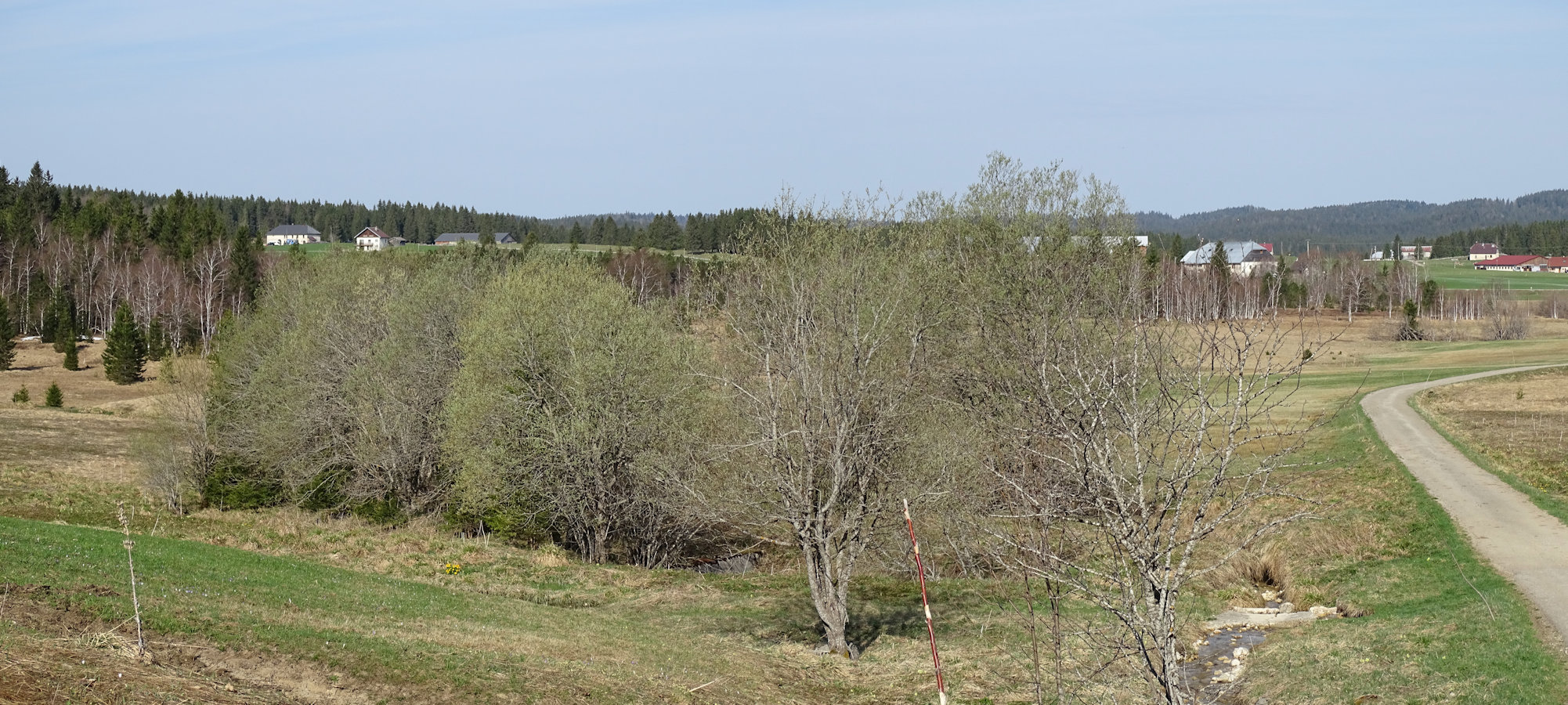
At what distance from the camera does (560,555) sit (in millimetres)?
31031

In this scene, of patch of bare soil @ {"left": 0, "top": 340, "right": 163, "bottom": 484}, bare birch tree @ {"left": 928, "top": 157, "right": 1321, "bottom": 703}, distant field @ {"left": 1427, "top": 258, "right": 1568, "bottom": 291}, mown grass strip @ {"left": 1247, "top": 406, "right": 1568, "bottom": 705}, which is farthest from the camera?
distant field @ {"left": 1427, "top": 258, "right": 1568, "bottom": 291}

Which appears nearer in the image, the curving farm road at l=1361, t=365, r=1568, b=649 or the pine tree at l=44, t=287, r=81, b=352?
the curving farm road at l=1361, t=365, r=1568, b=649

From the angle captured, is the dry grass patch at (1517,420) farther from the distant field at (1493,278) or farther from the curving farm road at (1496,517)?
the distant field at (1493,278)

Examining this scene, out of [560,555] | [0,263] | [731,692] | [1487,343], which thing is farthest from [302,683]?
[0,263]

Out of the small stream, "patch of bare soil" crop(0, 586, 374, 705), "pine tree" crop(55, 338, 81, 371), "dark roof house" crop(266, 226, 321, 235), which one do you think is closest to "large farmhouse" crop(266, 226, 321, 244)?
"dark roof house" crop(266, 226, 321, 235)

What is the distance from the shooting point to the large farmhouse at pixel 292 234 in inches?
7416

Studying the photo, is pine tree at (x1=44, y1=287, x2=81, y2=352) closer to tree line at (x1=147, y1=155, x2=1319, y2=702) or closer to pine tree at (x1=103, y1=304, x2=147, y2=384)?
pine tree at (x1=103, y1=304, x2=147, y2=384)

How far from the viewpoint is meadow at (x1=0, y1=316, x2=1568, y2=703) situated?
13.4 meters

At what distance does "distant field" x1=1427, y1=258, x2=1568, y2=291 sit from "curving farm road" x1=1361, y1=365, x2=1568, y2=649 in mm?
131762

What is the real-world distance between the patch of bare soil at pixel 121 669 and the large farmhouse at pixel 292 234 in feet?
618

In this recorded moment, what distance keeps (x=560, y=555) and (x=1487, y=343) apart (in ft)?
242

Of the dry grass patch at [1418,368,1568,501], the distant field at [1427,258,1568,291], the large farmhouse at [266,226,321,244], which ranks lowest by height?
the dry grass patch at [1418,368,1568,501]

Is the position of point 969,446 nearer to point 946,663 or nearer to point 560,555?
point 946,663

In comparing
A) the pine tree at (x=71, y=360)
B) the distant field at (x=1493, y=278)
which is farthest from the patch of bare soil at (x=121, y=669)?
the distant field at (x=1493, y=278)
